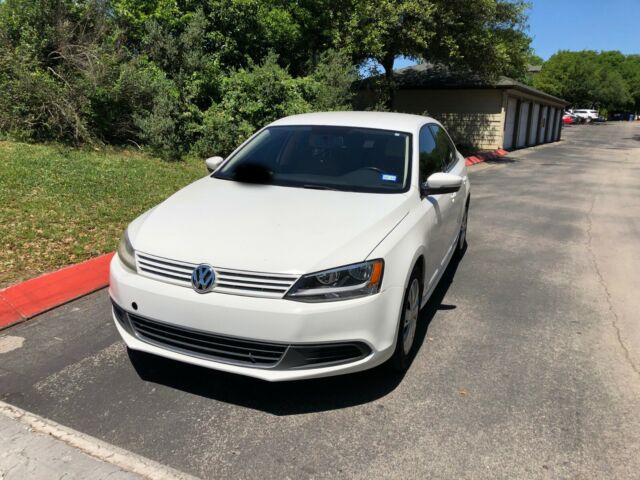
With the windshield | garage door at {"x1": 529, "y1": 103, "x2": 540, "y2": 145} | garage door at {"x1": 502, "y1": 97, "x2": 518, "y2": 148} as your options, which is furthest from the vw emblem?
garage door at {"x1": 529, "y1": 103, "x2": 540, "y2": 145}

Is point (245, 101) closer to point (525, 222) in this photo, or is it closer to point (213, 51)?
point (213, 51)

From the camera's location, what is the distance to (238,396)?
3.19m

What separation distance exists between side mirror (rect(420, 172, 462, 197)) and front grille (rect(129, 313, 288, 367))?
1.69 m

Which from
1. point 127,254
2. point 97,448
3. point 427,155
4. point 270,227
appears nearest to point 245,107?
point 427,155

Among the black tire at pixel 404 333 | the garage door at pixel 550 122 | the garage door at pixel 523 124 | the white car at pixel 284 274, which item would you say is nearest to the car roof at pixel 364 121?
the white car at pixel 284 274

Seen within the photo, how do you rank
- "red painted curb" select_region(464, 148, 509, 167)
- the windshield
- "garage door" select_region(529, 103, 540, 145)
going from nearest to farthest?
the windshield
"red painted curb" select_region(464, 148, 509, 167)
"garage door" select_region(529, 103, 540, 145)

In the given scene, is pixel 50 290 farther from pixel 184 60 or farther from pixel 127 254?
pixel 184 60

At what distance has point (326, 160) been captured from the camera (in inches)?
163

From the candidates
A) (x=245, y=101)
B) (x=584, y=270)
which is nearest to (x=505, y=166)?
(x=245, y=101)

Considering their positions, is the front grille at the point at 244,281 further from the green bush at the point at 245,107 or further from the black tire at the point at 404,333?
the green bush at the point at 245,107

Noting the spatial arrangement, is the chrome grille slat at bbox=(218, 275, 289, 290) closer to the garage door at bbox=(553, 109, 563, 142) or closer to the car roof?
the car roof

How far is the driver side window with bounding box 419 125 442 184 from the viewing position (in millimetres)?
4154

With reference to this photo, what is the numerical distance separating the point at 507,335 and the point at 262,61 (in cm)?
1188

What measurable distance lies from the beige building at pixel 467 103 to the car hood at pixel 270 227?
2060cm
